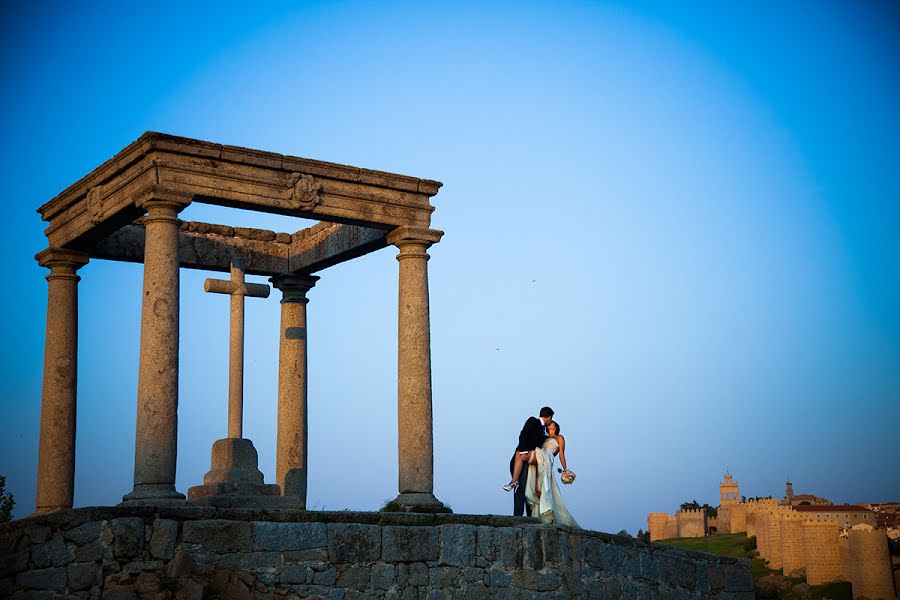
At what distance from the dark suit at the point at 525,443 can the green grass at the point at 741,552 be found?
43321 millimetres

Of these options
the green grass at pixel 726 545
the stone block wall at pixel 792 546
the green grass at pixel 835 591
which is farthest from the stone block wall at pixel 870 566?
the green grass at pixel 726 545

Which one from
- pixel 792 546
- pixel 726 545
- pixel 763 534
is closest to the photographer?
pixel 792 546

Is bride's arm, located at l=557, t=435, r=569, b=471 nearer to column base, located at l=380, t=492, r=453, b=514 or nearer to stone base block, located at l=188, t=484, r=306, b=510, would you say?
column base, located at l=380, t=492, r=453, b=514

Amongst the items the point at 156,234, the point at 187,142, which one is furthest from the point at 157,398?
the point at 187,142

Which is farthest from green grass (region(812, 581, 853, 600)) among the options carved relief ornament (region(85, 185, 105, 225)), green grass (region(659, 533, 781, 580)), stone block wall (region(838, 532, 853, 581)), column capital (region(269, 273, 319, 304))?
carved relief ornament (region(85, 185, 105, 225))

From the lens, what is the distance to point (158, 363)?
18641mm

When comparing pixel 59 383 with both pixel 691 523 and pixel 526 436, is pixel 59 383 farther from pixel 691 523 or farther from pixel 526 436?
pixel 691 523

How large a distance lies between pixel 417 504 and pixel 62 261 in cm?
751

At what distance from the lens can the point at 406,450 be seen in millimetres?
20891

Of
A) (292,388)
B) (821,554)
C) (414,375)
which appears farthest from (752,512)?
(414,375)

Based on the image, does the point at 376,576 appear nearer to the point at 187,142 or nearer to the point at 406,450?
the point at 406,450

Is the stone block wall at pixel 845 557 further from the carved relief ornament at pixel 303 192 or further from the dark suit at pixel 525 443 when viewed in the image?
the carved relief ornament at pixel 303 192

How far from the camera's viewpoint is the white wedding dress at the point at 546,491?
18828 millimetres

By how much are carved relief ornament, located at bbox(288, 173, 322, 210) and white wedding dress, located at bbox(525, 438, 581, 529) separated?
5.38m
